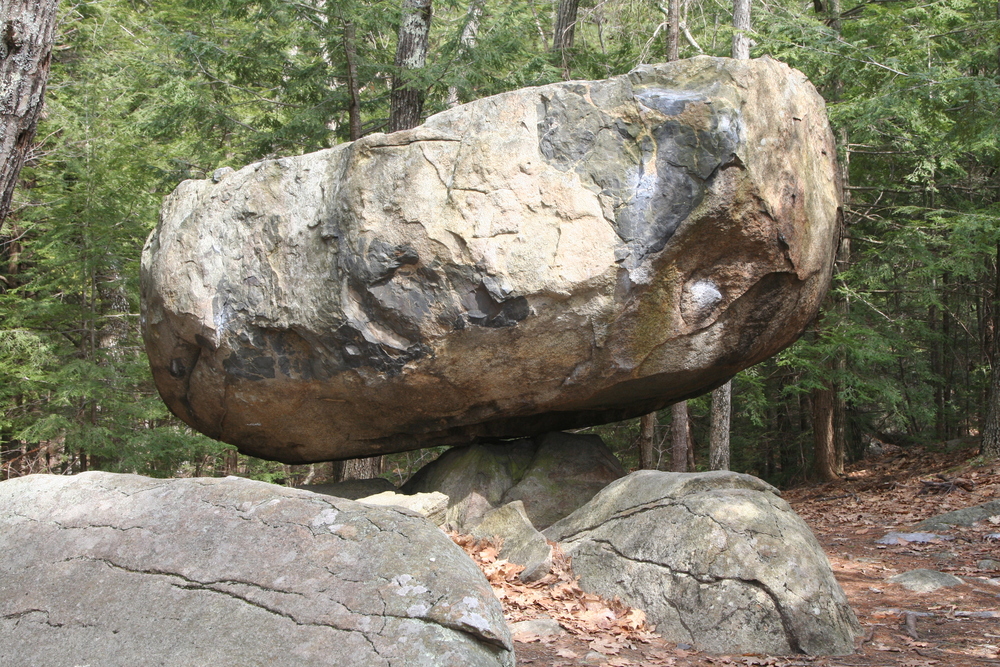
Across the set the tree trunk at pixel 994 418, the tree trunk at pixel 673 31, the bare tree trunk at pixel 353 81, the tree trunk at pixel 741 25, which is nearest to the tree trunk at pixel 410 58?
the bare tree trunk at pixel 353 81

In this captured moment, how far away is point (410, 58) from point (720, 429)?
6.52m

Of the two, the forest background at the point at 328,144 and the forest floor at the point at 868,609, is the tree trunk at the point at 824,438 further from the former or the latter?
the forest floor at the point at 868,609

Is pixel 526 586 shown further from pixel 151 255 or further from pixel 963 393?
pixel 963 393

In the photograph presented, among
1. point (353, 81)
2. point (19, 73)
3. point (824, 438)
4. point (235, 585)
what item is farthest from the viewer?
point (824, 438)

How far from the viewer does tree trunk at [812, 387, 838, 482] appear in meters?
12.3

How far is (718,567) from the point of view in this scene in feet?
16.4

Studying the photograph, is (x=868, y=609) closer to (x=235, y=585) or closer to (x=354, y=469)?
(x=235, y=585)

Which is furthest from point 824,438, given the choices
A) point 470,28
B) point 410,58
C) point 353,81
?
point 353,81

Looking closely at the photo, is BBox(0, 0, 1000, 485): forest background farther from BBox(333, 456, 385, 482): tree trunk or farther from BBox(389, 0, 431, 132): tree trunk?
BBox(333, 456, 385, 482): tree trunk

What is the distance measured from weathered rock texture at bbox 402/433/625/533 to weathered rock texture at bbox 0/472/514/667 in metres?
3.09

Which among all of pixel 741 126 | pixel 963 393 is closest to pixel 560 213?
pixel 741 126

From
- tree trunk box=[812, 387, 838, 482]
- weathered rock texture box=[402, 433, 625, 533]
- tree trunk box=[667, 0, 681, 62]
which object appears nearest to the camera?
weathered rock texture box=[402, 433, 625, 533]

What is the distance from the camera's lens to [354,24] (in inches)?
406

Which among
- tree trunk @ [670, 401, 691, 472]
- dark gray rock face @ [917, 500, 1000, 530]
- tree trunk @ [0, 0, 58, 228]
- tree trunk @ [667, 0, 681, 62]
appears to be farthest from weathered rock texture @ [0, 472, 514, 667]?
tree trunk @ [667, 0, 681, 62]
